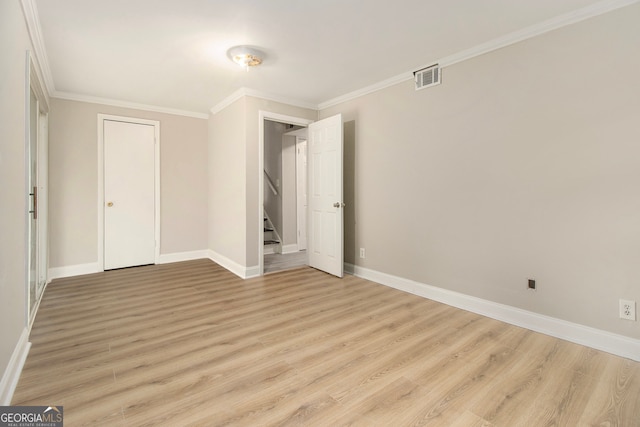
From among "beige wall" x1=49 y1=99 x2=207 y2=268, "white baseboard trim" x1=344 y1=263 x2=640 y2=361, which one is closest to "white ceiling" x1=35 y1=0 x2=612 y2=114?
"beige wall" x1=49 y1=99 x2=207 y2=268

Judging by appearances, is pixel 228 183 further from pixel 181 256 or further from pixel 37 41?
pixel 37 41

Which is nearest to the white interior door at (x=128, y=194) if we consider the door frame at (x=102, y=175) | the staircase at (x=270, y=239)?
the door frame at (x=102, y=175)

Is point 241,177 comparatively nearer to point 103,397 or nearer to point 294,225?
point 294,225

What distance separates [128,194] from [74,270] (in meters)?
1.25

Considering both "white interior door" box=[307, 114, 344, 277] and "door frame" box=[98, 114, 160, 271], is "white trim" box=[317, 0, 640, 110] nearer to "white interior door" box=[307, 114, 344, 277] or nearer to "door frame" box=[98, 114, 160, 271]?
"white interior door" box=[307, 114, 344, 277]

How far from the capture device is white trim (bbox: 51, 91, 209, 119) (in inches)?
159

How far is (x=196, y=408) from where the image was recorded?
5.10 ft

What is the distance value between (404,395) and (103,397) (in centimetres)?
166

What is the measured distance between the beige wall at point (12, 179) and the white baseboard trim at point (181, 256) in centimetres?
268

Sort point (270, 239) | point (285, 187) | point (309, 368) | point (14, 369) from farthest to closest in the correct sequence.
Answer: point (270, 239)
point (285, 187)
point (309, 368)
point (14, 369)

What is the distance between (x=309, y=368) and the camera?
1927 millimetres

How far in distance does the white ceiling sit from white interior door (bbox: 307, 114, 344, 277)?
0.67 meters

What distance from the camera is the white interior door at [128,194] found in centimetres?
437
